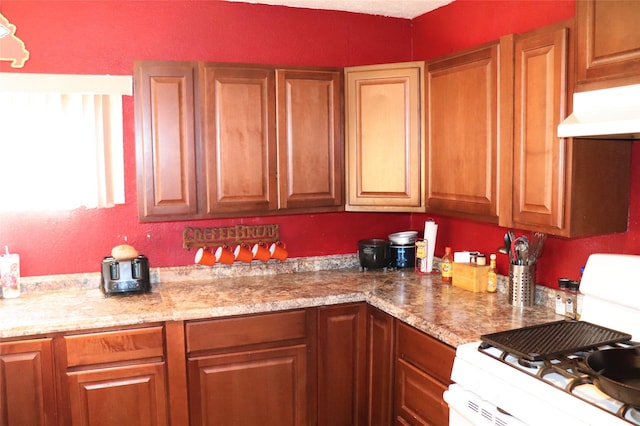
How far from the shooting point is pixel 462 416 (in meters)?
2.01

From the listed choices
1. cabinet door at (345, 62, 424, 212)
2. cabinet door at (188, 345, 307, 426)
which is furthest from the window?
cabinet door at (345, 62, 424, 212)

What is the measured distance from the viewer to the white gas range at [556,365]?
1610 mm

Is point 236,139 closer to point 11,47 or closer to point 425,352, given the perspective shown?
point 11,47

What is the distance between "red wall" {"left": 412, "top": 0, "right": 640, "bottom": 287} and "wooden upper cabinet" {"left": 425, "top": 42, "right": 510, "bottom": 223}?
0.43 feet

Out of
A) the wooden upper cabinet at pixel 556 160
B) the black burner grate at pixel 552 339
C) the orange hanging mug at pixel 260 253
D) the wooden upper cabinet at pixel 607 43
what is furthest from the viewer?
the orange hanging mug at pixel 260 253

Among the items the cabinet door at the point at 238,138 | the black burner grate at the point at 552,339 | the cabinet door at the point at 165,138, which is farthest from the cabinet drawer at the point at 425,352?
the cabinet door at the point at 165,138

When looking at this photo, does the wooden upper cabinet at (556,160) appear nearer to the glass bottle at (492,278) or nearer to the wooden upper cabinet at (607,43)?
the wooden upper cabinet at (607,43)

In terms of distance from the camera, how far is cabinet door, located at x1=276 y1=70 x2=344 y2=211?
294 centimetres

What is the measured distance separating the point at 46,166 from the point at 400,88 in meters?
1.83

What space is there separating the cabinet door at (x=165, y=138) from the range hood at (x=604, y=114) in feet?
5.61

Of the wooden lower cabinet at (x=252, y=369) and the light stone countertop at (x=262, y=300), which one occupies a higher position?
the light stone countertop at (x=262, y=300)

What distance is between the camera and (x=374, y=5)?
320 cm

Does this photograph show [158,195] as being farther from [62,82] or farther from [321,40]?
[321,40]

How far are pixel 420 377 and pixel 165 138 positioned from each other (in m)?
1.62
